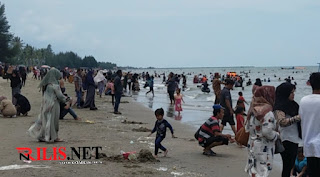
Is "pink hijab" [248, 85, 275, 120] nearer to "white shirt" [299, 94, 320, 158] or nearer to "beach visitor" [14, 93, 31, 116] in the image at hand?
"white shirt" [299, 94, 320, 158]

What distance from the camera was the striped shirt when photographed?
8.02 metres

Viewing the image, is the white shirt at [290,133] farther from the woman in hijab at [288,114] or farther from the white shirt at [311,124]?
the white shirt at [311,124]

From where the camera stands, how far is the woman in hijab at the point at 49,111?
8742 mm

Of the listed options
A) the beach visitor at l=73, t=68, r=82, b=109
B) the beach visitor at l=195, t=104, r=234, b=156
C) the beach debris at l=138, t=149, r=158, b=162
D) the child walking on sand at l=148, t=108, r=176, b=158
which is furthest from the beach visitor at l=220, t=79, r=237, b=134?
the beach visitor at l=73, t=68, r=82, b=109

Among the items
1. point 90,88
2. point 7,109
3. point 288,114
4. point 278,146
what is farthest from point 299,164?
point 90,88

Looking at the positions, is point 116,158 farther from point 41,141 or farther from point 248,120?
point 248,120

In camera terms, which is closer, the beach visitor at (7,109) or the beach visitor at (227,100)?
the beach visitor at (227,100)

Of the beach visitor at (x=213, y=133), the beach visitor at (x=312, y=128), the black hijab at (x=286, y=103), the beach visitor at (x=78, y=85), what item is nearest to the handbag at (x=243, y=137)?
the black hijab at (x=286, y=103)

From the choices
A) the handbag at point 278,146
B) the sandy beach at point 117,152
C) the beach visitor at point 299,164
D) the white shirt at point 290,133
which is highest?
the white shirt at point 290,133

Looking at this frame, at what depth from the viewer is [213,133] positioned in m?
8.11

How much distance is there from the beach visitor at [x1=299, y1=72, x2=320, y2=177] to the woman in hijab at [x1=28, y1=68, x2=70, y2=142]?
5791 millimetres

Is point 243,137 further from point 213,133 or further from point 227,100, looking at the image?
point 227,100

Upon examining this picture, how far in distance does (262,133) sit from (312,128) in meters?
0.79

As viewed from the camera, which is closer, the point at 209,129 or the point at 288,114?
the point at 288,114
